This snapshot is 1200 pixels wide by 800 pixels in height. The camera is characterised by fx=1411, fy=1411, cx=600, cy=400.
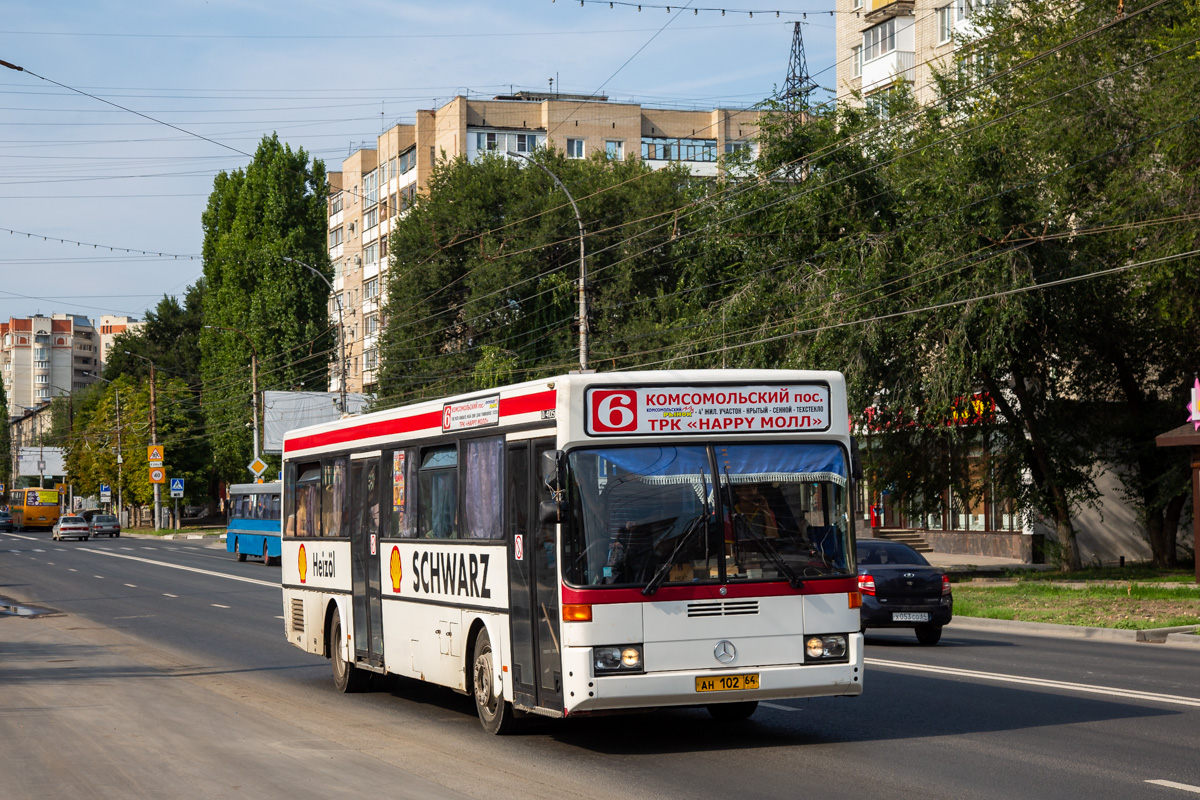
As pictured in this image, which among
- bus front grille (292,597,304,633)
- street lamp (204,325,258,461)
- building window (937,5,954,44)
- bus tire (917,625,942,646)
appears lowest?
bus tire (917,625,942,646)

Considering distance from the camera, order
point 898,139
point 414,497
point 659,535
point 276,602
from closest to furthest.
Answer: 1. point 659,535
2. point 414,497
3. point 276,602
4. point 898,139

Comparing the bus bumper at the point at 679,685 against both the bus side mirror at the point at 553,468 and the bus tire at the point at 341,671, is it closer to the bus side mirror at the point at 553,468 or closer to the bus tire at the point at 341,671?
the bus side mirror at the point at 553,468

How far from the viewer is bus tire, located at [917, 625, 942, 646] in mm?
20109

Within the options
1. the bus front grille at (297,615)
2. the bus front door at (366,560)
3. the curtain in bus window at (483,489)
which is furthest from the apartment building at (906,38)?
the curtain in bus window at (483,489)

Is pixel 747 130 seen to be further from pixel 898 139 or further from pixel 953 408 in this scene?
pixel 953 408

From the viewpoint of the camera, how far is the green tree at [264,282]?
269 ft

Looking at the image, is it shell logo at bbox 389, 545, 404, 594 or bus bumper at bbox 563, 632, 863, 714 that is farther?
shell logo at bbox 389, 545, 404, 594

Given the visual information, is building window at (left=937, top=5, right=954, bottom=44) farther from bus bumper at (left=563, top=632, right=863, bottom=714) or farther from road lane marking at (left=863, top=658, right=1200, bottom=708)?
bus bumper at (left=563, top=632, right=863, bottom=714)

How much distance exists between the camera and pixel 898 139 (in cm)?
3678

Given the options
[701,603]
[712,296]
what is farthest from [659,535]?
[712,296]

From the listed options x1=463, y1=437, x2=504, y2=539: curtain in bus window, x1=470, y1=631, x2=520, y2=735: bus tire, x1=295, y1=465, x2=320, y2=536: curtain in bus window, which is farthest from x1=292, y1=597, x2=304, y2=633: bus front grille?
x1=463, y1=437, x2=504, y2=539: curtain in bus window

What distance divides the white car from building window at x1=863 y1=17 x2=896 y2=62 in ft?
166

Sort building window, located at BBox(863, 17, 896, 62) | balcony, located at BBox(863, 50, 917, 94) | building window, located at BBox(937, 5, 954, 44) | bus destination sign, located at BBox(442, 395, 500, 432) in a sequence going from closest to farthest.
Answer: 1. bus destination sign, located at BBox(442, 395, 500, 432)
2. building window, located at BBox(937, 5, 954, 44)
3. balcony, located at BBox(863, 50, 917, 94)
4. building window, located at BBox(863, 17, 896, 62)

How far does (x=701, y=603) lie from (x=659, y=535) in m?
0.58
